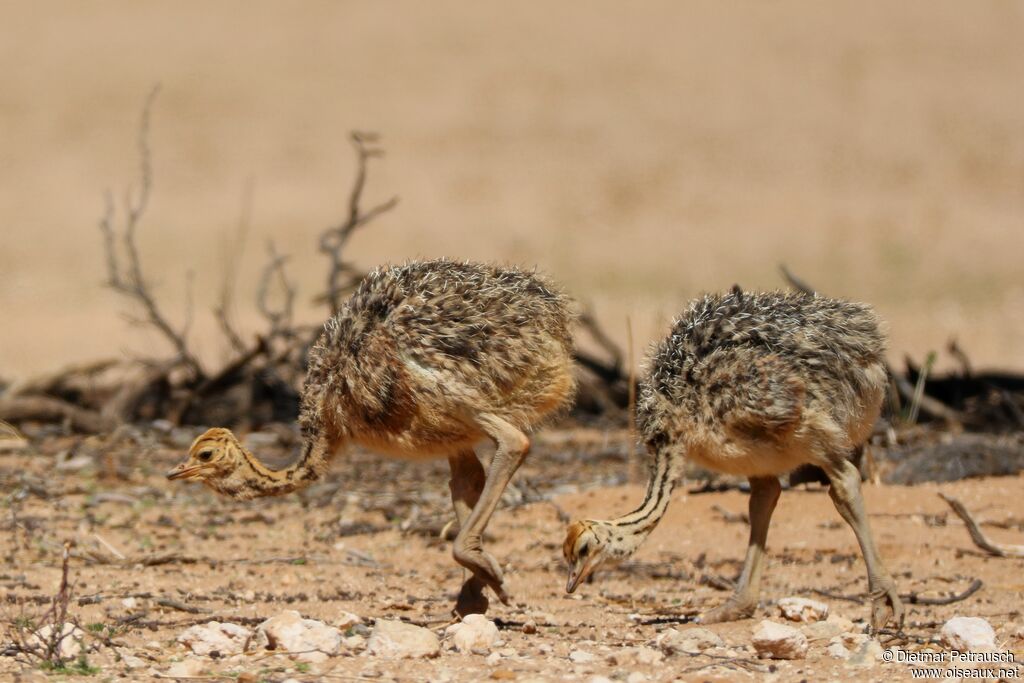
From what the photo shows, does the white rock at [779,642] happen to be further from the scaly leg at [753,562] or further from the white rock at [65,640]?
the white rock at [65,640]

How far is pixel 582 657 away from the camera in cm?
543

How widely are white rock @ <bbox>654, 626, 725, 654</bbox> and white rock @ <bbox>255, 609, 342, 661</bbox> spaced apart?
1.20 meters

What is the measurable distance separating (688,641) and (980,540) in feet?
7.63

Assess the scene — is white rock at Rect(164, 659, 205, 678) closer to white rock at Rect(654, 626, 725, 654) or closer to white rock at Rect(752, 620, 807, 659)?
white rock at Rect(654, 626, 725, 654)

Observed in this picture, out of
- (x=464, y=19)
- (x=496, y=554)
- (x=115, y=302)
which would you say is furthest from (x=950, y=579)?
(x=464, y=19)

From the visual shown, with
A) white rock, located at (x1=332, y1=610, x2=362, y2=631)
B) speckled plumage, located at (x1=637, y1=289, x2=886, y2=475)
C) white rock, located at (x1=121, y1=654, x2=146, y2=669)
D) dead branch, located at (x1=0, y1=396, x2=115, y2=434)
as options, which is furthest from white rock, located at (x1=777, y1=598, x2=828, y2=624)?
dead branch, located at (x1=0, y1=396, x2=115, y2=434)

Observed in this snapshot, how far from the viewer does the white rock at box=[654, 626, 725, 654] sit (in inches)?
219

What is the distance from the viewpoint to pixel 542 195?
31344 millimetres

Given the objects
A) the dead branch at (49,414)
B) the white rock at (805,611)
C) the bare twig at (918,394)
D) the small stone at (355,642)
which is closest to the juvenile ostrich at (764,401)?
the white rock at (805,611)

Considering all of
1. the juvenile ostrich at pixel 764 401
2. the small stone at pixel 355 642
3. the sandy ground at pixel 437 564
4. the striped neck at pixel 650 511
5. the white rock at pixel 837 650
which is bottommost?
the sandy ground at pixel 437 564

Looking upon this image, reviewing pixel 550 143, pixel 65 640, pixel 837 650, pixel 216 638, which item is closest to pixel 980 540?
pixel 837 650

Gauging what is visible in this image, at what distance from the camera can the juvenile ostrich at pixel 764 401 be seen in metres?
6.08

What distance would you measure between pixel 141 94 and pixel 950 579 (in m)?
29.5

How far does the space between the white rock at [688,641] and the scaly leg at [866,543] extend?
0.73 metres
